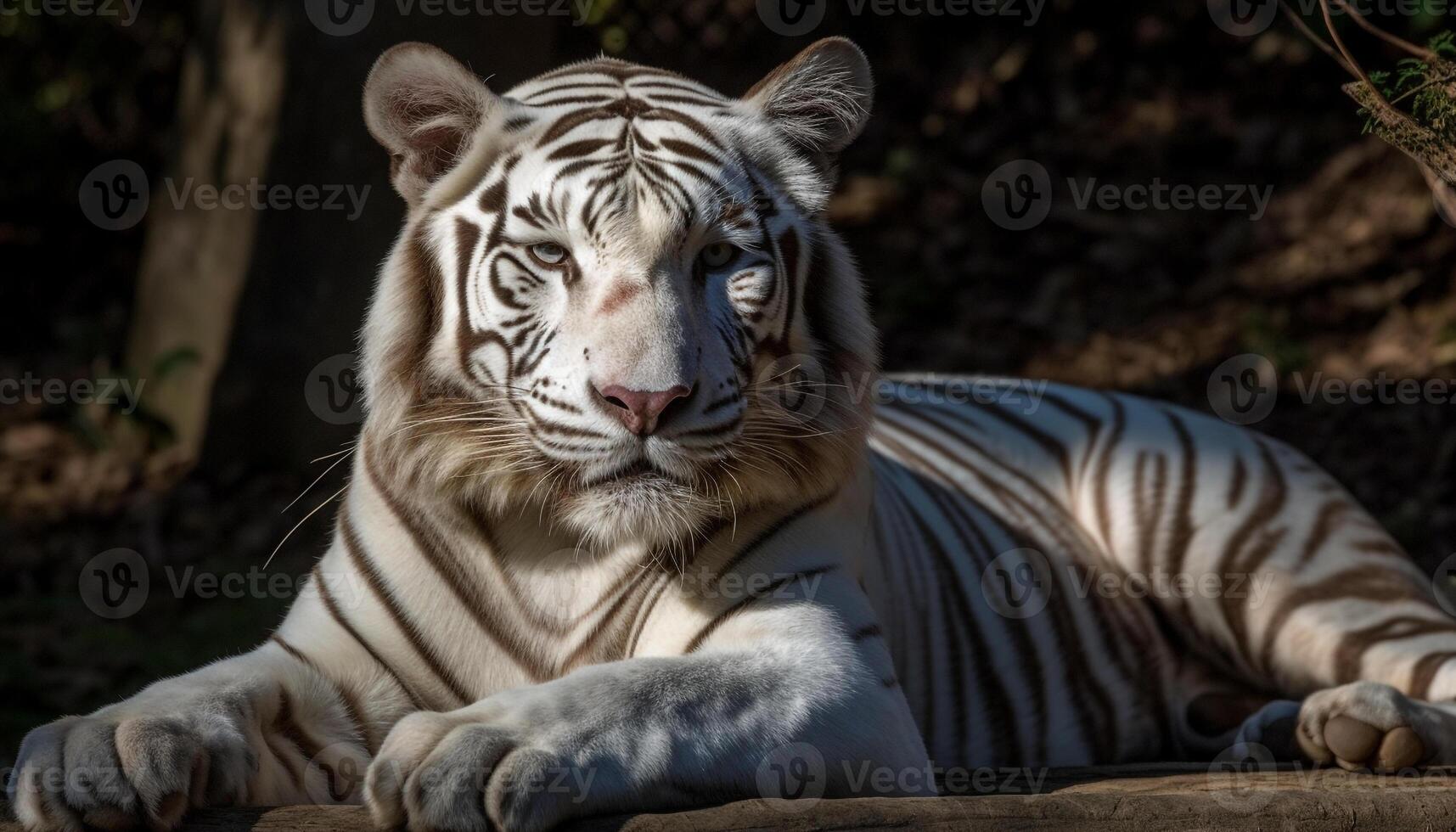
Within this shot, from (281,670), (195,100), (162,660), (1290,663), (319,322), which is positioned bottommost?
(162,660)

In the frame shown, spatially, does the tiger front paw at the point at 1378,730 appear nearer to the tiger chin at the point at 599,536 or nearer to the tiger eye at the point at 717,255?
the tiger chin at the point at 599,536

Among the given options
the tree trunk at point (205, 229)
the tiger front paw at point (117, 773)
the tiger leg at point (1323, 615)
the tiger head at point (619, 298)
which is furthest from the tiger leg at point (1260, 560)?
the tree trunk at point (205, 229)

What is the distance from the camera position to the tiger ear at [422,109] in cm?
208

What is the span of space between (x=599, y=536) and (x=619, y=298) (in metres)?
0.33

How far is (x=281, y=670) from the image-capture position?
6.55 ft

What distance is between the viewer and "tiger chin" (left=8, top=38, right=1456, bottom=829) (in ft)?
5.41

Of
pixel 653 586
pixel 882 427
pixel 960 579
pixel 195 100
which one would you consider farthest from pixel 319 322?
pixel 653 586

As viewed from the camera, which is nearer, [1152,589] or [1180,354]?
[1152,589]

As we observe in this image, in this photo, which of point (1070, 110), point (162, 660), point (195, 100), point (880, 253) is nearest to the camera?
point (162, 660)

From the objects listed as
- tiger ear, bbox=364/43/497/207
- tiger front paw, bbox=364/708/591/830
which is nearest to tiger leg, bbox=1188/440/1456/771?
tiger front paw, bbox=364/708/591/830

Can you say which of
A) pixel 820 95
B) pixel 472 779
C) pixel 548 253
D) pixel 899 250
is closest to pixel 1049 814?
pixel 472 779

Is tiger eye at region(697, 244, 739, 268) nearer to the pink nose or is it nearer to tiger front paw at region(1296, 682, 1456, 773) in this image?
the pink nose

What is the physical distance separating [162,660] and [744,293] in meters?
2.45

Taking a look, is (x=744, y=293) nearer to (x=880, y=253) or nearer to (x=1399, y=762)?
(x=1399, y=762)
